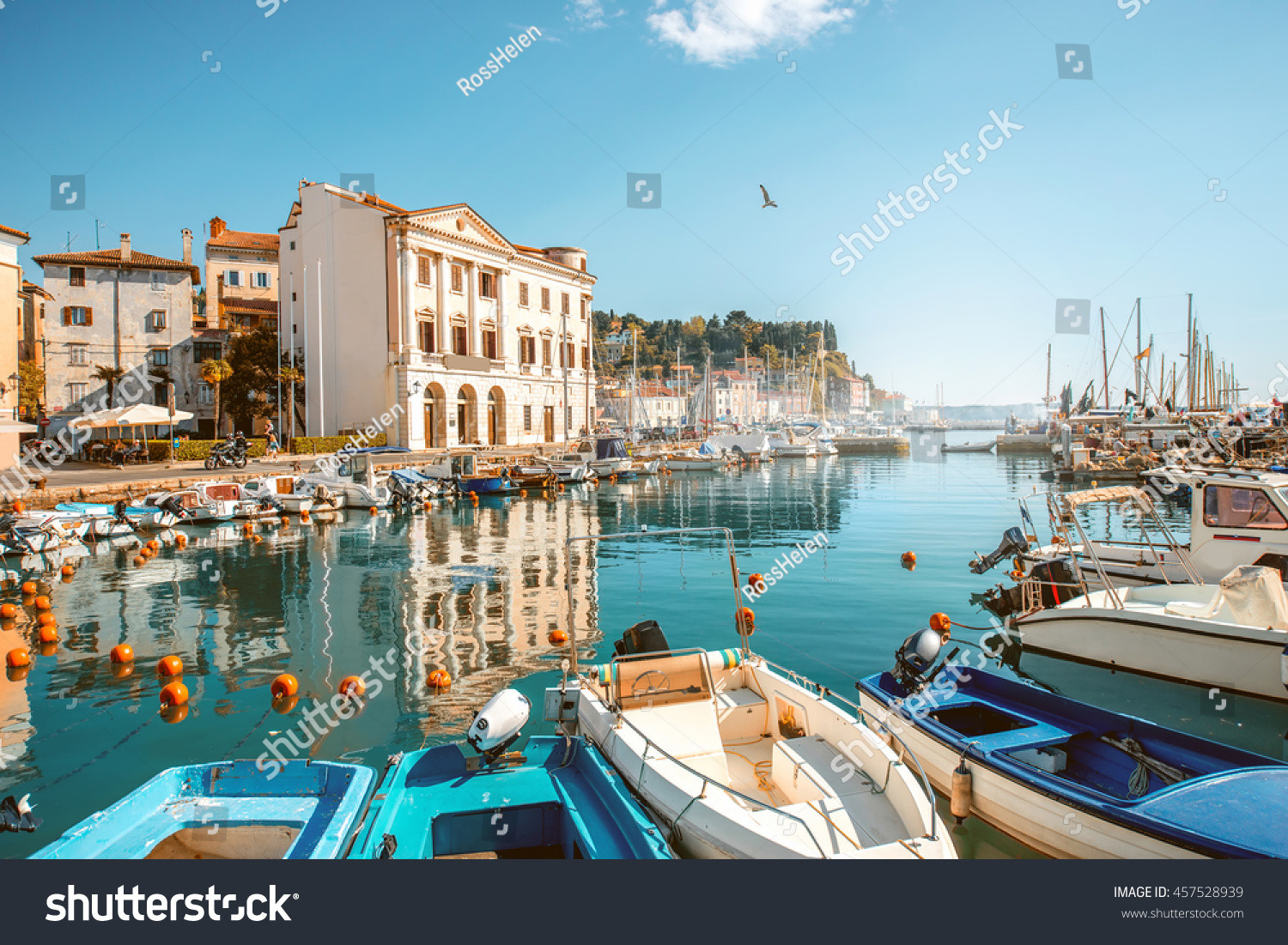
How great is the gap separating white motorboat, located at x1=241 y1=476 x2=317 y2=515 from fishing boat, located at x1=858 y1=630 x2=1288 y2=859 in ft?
84.6

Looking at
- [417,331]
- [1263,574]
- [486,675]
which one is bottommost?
[486,675]

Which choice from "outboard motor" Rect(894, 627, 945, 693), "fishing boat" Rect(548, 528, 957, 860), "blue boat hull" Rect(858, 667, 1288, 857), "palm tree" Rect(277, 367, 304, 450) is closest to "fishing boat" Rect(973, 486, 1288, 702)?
"blue boat hull" Rect(858, 667, 1288, 857)

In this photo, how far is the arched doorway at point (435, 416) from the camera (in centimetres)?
4450

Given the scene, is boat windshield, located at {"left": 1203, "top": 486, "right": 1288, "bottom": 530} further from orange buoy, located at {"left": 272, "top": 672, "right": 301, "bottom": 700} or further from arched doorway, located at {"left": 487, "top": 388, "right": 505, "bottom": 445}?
arched doorway, located at {"left": 487, "top": 388, "right": 505, "bottom": 445}

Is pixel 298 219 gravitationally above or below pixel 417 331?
above

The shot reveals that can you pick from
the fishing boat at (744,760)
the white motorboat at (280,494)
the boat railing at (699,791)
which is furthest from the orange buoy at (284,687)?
the white motorboat at (280,494)

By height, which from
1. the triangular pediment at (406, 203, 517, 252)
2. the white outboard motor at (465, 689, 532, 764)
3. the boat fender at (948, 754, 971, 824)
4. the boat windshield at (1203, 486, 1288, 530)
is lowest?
the boat fender at (948, 754, 971, 824)

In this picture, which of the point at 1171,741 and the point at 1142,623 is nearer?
the point at 1171,741

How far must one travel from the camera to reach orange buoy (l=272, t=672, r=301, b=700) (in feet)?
33.4

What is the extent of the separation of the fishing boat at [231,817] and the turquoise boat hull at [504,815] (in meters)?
0.28

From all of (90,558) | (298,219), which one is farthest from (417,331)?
(90,558)

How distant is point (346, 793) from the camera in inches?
237
